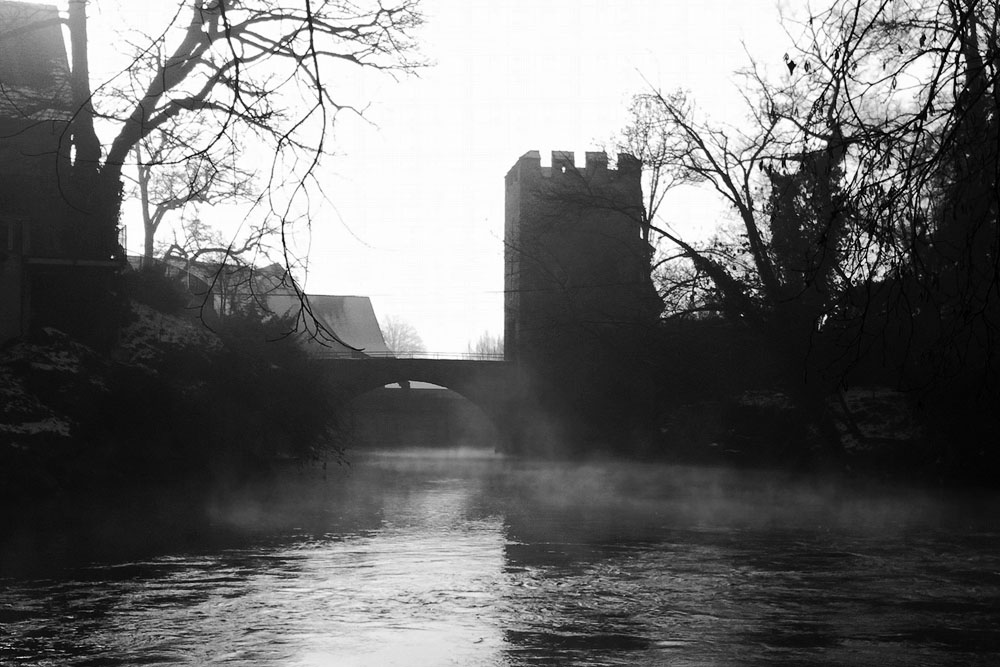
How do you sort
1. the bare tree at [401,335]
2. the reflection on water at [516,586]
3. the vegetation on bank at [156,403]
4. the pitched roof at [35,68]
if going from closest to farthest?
the reflection on water at [516,586], the vegetation on bank at [156,403], the pitched roof at [35,68], the bare tree at [401,335]

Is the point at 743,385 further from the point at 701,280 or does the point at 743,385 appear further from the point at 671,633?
the point at 671,633

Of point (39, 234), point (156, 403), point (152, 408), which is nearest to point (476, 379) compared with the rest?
point (39, 234)

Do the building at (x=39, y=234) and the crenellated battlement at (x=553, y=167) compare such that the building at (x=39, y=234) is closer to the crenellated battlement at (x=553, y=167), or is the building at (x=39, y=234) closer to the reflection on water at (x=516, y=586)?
the reflection on water at (x=516, y=586)

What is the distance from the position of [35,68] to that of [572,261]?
20477mm

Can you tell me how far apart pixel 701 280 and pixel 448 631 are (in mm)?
20952

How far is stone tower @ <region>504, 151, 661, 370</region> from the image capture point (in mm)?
32969

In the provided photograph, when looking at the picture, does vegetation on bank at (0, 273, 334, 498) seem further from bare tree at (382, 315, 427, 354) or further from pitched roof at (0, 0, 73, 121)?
bare tree at (382, 315, 427, 354)

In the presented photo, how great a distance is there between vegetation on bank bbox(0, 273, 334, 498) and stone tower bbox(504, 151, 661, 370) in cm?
959

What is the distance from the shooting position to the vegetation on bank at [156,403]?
20359 millimetres

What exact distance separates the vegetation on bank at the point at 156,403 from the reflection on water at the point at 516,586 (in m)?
2.13

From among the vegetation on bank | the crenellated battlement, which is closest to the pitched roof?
the vegetation on bank

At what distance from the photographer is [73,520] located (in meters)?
17.4

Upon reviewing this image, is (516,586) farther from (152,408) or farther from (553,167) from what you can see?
(553,167)

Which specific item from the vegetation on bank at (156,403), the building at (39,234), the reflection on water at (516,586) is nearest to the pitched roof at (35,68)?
the building at (39,234)
